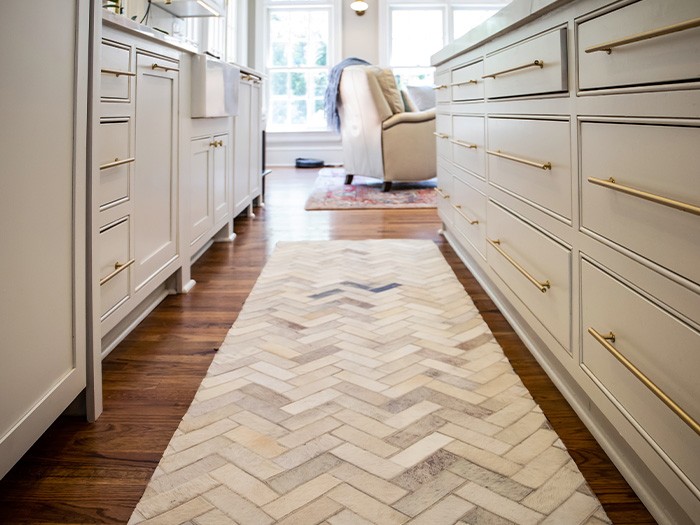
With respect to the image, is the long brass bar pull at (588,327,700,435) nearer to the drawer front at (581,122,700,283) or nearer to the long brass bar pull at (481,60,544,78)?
the drawer front at (581,122,700,283)

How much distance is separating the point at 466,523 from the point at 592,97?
2.72ft

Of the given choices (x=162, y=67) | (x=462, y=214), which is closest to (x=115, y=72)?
(x=162, y=67)

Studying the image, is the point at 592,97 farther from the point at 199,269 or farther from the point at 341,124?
the point at 341,124

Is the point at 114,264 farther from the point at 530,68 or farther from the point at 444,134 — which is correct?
the point at 444,134

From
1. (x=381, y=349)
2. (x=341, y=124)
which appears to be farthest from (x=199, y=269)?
(x=341, y=124)

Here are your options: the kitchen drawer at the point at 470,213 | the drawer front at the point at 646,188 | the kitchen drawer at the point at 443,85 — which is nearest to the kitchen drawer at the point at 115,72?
the drawer front at the point at 646,188

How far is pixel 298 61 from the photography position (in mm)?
8562

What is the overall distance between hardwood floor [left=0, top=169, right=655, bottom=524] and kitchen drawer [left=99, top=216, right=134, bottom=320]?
7.1 inches

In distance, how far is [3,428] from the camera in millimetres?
1030

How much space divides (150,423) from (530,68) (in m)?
1.29

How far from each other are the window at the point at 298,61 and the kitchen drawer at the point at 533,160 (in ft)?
22.1

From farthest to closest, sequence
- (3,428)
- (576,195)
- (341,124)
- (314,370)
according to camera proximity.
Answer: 1. (341,124)
2. (314,370)
3. (576,195)
4. (3,428)

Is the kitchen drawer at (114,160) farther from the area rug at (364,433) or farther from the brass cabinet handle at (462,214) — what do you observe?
the brass cabinet handle at (462,214)

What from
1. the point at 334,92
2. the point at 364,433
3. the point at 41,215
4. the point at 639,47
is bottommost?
the point at 364,433
